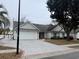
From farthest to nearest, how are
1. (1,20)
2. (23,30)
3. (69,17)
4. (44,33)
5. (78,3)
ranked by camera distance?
(44,33), (23,30), (69,17), (78,3), (1,20)

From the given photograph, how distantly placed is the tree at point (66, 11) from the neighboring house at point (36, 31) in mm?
9593

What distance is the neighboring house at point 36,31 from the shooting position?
5288 centimetres

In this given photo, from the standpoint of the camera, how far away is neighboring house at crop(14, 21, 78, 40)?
52875 mm

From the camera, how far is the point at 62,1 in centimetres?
4328

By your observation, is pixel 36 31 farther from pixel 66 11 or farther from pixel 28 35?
pixel 66 11

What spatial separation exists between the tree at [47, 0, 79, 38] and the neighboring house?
9593 millimetres

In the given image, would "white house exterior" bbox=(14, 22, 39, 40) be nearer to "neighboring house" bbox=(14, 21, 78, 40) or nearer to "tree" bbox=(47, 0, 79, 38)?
"neighboring house" bbox=(14, 21, 78, 40)

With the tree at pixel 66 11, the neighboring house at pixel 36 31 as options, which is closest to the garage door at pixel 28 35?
the neighboring house at pixel 36 31

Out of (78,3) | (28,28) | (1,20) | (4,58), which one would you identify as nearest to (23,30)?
(28,28)

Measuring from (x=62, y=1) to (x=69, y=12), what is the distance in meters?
3.44

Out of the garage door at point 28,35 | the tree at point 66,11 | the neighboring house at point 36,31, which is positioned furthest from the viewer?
the neighboring house at point 36,31

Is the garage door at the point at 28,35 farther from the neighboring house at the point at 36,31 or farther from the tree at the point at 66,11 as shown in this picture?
the tree at the point at 66,11

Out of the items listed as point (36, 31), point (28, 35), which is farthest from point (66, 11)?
point (28, 35)

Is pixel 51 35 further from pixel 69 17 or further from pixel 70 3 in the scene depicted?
pixel 70 3
